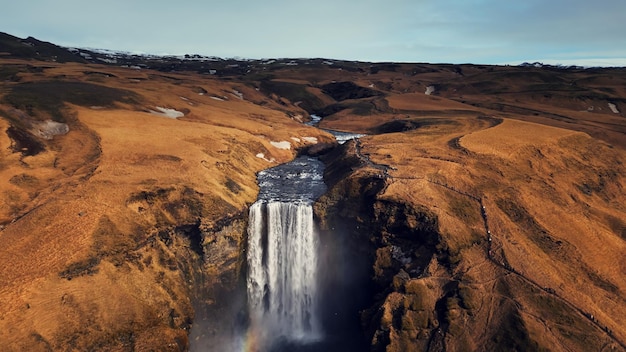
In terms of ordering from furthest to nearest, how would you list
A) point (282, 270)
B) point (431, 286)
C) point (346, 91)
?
point (346, 91)
point (282, 270)
point (431, 286)

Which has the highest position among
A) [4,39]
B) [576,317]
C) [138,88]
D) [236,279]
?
[4,39]

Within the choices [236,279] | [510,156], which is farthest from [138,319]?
[510,156]

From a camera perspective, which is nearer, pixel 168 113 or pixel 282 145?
pixel 282 145

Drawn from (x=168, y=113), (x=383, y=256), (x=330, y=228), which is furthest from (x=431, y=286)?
(x=168, y=113)

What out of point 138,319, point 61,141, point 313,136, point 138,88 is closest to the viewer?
point 138,319

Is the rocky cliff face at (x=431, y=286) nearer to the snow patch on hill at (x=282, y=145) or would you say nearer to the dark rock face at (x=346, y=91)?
the snow patch on hill at (x=282, y=145)

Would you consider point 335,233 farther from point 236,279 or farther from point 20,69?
point 20,69

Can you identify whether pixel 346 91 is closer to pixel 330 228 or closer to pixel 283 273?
pixel 330 228
